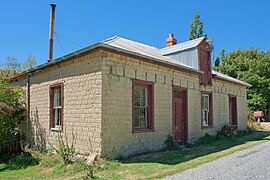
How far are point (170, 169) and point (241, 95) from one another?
13.6 metres

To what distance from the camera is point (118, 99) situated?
9.18m

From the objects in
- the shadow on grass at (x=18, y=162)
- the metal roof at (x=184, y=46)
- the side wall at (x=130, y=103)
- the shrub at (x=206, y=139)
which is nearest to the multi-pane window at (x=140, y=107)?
the side wall at (x=130, y=103)

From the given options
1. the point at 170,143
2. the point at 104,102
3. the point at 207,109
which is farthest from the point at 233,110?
A: the point at 104,102

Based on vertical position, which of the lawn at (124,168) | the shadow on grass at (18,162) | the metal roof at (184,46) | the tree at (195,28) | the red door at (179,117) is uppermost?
the tree at (195,28)

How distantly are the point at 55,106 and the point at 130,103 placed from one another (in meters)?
3.63

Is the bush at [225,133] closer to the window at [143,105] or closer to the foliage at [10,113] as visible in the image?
the window at [143,105]

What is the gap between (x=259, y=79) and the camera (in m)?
28.1

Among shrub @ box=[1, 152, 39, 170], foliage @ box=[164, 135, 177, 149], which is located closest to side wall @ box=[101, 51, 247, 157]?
foliage @ box=[164, 135, 177, 149]

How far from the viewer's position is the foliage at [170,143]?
36.3 ft

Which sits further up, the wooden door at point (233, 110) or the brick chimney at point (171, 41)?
the brick chimney at point (171, 41)

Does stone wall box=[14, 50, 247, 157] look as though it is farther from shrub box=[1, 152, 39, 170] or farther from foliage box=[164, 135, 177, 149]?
shrub box=[1, 152, 39, 170]

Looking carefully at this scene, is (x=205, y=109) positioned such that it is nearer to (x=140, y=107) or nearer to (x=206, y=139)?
(x=206, y=139)

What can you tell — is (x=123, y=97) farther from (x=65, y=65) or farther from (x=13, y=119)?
(x=13, y=119)

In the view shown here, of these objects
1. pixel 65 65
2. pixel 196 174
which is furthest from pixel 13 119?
pixel 196 174
